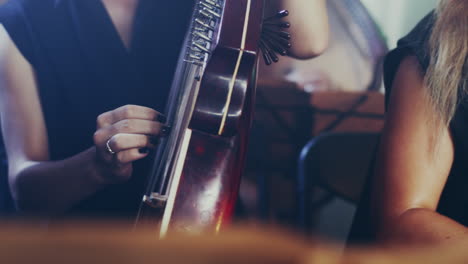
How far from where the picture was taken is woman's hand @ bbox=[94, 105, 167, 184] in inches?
16.5

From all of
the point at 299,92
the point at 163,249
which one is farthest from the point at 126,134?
the point at 299,92

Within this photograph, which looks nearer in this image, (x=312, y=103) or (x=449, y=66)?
(x=449, y=66)

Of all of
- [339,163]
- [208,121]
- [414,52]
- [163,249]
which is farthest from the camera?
[339,163]

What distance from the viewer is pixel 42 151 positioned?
0.47m

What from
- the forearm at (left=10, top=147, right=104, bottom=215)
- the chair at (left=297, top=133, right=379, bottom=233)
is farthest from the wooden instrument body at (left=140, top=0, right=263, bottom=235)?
the chair at (left=297, top=133, right=379, bottom=233)

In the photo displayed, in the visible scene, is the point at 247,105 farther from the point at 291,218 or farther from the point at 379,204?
the point at 291,218

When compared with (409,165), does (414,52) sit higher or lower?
higher

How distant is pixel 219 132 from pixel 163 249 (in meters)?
0.25

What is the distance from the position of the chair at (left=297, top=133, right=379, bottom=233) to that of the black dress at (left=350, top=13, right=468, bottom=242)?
1.31 ft

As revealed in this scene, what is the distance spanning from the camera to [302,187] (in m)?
1.04

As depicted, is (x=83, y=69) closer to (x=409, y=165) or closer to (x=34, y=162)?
(x=34, y=162)

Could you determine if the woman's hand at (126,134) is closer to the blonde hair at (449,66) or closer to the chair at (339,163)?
the blonde hair at (449,66)

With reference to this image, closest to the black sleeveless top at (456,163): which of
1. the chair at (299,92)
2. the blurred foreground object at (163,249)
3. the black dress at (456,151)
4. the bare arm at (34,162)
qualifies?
the black dress at (456,151)

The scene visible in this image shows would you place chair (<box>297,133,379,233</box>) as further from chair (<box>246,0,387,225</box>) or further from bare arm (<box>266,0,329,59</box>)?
bare arm (<box>266,0,329,59</box>)
